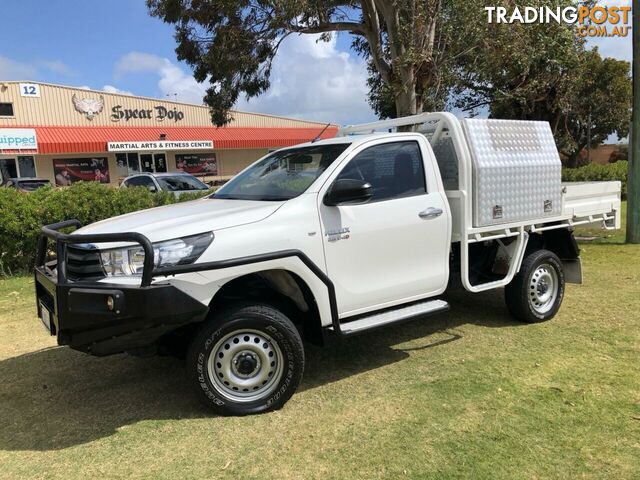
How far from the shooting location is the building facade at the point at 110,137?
2808cm

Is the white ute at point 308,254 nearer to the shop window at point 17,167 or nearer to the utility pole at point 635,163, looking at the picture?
the utility pole at point 635,163

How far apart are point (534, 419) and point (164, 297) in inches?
102

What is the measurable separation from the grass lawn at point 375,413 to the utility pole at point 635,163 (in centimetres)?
555

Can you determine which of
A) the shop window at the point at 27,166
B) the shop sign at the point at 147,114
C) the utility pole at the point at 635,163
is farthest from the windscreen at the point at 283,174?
the shop sign at the point at 147,114

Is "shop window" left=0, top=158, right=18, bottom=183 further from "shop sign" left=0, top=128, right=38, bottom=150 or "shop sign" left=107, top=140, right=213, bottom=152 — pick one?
"shop sign" left=107, top=140, right=213, bottom=152

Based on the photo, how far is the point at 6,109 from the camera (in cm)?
2798

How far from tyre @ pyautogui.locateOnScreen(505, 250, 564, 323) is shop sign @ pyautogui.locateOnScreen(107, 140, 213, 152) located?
2806cm

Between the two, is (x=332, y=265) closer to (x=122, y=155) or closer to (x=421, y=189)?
(x=421, y=189)

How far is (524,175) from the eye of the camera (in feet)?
17.7

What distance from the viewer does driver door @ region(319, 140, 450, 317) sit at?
4.20 meters

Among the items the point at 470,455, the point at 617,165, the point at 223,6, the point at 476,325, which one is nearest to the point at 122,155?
the point at 223,6

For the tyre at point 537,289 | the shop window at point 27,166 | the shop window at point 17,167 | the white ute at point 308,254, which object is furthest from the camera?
the shop window at point 27,166

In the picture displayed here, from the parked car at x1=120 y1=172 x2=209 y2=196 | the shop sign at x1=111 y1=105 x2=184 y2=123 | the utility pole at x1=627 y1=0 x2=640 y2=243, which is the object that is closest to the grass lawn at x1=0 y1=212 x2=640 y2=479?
the utility pole at x1=627 y1=0 x2=640 y2=243

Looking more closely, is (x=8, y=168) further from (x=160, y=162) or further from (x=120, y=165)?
(x=160, y=162)
